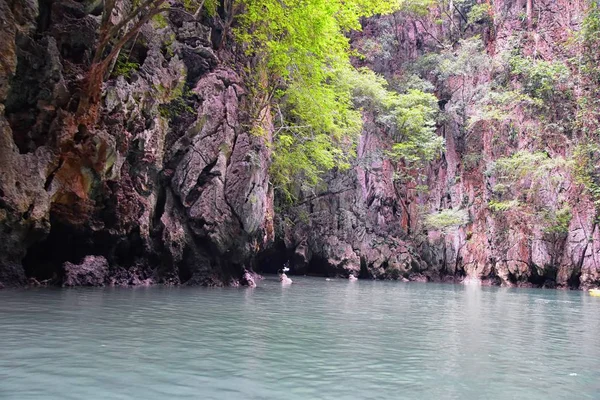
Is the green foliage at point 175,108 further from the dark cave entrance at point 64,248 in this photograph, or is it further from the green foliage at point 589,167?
the green foliage at point 589,167

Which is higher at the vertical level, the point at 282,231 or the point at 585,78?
the point at 585,78

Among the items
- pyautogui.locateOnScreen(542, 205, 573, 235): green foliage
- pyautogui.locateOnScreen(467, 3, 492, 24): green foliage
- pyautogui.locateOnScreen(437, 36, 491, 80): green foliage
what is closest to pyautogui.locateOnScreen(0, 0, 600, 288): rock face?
pyautogui.locateOnScreen(542, 205, 573, 235): green foliage

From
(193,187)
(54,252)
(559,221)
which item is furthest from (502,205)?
(54,252)

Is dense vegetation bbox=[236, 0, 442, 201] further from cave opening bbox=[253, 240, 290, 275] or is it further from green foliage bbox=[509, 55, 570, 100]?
green foliage bbox=[509, 55, 570, 100]

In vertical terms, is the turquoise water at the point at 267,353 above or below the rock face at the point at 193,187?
below

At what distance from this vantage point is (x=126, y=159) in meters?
15.1

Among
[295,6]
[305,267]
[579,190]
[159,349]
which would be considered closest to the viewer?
[159,349]

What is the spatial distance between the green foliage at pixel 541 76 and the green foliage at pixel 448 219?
9949 mm

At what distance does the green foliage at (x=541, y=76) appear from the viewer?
34.1 meters

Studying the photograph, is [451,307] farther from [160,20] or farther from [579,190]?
[579,190]

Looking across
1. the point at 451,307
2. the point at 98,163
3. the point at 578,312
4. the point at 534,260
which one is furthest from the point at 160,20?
the point at 534,260

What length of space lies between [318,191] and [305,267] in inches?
212

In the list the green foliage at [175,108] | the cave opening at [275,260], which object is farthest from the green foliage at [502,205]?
the green foliage at [175,108]

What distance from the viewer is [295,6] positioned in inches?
562
